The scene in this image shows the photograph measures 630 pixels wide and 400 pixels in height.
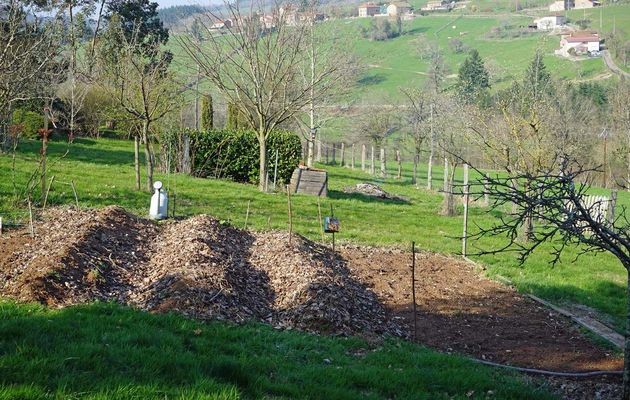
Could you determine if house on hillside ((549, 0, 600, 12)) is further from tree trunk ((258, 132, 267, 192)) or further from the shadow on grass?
tree trunk ((258, 132, 267, 192))

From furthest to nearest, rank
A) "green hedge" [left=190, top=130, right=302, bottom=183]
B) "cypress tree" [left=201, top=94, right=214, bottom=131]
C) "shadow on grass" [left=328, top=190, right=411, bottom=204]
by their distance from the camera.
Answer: "cypress tree" [left=201, top=94, right=214, bottom=131]
"green hedge" [left=190, top=130, right=302, bottom=183]
"shadow on grass" [left=328, top=190, right=411, bottom=204]

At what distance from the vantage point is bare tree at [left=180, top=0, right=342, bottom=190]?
62.1ft

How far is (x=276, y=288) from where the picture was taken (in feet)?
27.1

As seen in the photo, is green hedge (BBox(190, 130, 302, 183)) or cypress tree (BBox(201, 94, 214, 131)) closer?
green hedge (BBox(190, 130, 302, 183))

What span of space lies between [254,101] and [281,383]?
1499 cm

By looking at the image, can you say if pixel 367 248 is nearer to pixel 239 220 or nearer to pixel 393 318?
pixel 239 220

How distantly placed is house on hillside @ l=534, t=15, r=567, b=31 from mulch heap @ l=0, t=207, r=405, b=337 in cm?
10042

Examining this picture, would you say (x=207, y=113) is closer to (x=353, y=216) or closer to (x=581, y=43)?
(x=353, y=216)

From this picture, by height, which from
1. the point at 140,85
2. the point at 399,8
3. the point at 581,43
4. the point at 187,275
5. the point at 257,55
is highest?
the point at 399,8

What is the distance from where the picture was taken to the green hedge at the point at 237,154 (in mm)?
21156

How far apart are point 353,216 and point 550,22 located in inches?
3819

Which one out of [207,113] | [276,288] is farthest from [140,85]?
[276,288]

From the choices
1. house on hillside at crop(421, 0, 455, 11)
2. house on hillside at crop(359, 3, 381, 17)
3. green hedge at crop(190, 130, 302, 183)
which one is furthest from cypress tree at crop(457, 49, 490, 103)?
house on hillside at crop(421, 0, 455, 11)

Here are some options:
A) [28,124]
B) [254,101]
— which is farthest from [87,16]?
[254,101]
